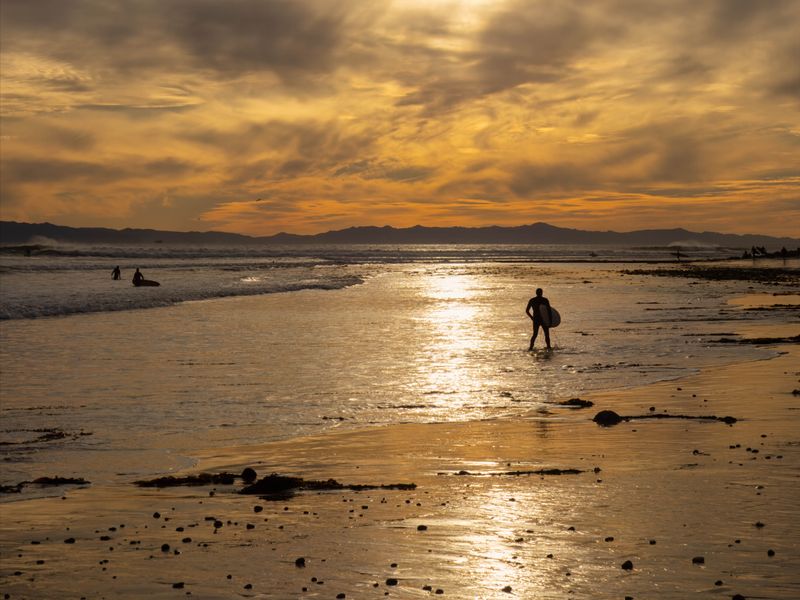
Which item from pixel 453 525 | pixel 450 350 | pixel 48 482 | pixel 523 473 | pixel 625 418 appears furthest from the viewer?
pixel 450 350

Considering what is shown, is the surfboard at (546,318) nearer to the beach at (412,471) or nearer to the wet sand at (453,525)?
the beach at (412,471)

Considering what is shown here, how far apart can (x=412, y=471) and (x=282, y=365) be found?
12713 mm

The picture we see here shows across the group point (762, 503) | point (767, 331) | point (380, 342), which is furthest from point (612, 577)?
point (767, 331)

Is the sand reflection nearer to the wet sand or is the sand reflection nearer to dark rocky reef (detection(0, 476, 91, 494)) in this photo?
the wet sand

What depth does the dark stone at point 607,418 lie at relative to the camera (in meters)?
16.3

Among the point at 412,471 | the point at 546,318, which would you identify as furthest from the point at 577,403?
the point at 546,318

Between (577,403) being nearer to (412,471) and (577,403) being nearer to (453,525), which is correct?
(412,471)

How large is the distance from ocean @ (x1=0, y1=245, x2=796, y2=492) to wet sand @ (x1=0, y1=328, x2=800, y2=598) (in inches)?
74.7

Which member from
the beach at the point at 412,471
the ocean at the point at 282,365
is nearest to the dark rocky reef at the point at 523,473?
the beach at the point at 412,471

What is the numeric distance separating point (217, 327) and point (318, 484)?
25219 mm

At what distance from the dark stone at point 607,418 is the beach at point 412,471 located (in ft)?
0.82

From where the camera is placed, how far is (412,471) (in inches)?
510

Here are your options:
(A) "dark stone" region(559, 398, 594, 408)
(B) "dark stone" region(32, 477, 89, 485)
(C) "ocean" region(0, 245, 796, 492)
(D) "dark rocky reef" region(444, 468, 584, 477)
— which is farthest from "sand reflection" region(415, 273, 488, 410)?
(B) "dark stone" region(32, 477, 89, 485)

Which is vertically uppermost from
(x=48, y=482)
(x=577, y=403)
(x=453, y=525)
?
(x=577, y=403)
